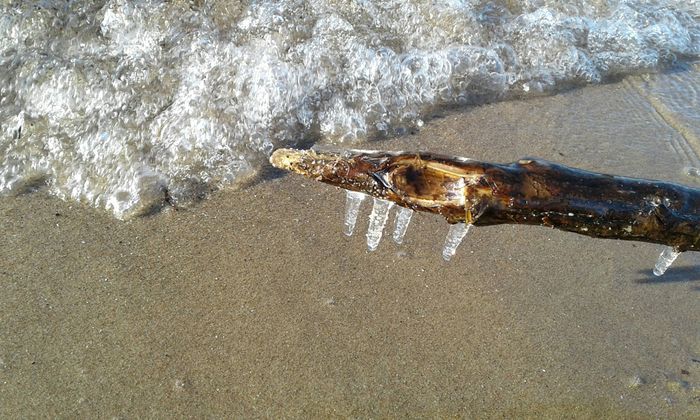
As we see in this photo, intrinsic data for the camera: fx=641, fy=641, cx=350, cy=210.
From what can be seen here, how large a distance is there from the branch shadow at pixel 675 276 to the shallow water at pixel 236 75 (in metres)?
1.55

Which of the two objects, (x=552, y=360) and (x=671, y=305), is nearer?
(x=552, y=360)

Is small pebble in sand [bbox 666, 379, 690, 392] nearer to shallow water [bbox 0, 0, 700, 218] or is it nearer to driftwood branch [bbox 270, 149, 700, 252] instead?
driftwood branch [bbox 270, 149, 700, 252]

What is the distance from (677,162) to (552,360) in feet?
5.90

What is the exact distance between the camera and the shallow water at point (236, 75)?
3.41 m

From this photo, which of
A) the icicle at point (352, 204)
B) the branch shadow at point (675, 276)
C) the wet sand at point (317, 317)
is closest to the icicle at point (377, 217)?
the icicle at point (352, 204)

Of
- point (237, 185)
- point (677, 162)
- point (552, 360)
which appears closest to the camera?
point (552, 360)

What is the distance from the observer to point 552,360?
257cm

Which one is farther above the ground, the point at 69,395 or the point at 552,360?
the point at 552,360

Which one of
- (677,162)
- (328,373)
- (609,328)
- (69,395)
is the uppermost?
(677,162)

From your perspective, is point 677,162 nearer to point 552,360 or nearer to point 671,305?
point 671,305

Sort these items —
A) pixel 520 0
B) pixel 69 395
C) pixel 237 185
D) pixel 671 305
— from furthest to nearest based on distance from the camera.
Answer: pixel 520 0, pixel 237 185, pixel 671 305, pixel 69 395

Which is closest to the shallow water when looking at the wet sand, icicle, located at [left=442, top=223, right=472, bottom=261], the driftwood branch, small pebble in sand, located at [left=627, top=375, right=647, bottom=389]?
the wet sand

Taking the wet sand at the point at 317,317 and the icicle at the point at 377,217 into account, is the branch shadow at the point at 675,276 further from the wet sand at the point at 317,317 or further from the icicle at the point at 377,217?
the icicle at the point at 377,217

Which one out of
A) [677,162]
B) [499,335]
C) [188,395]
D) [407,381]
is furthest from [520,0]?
[188,395]
